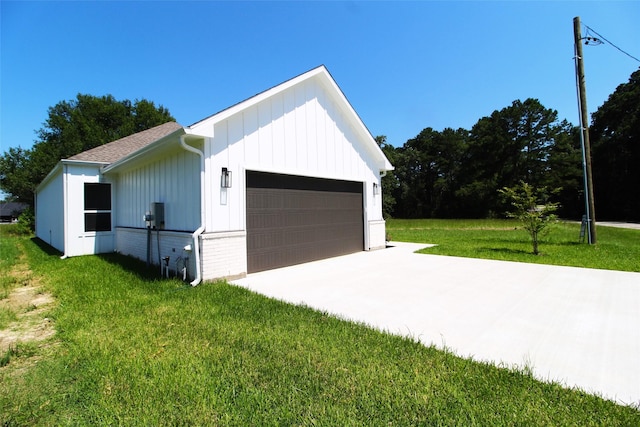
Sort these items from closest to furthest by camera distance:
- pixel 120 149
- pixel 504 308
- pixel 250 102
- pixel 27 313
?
pixel 504 308 → pixel 27 313 → pixel 250 102 → pixel 120 149

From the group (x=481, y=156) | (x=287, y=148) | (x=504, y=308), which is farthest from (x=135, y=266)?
(x=481, y=156)

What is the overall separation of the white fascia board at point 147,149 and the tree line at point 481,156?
91.3 feet

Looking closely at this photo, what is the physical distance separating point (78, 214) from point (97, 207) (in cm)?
57

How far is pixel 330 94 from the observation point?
29.2 ft

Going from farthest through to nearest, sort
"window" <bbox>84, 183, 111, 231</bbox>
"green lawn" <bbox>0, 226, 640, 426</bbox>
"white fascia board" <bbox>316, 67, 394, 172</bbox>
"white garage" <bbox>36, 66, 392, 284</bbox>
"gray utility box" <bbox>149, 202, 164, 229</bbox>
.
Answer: "window" <bbox>84, 183, 111, 231</bbox> < "white fascia board" <bbox>316, 67, 394, 172</bbox> < "gray utility box" <bbox>149, 202, 164, 229</bbox> < "white garage" <bbox>36, 66, 392, 284</bbox> < "green lawn" <bbox>0, 226, 640, 426</bbox>

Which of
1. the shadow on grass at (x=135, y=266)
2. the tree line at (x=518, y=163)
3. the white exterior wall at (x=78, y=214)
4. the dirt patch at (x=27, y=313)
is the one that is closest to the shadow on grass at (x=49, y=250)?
the white exterior wall at (x=78, y=214)

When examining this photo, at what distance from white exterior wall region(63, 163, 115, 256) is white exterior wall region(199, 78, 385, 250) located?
634 centimetres

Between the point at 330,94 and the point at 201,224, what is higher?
the point at 330,94

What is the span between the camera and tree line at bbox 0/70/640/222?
31406mm

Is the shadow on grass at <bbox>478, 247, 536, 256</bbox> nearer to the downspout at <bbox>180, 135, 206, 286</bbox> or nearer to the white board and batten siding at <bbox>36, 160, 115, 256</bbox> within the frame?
the downspout at <bbox>180, 135, 206, 286</bbox>

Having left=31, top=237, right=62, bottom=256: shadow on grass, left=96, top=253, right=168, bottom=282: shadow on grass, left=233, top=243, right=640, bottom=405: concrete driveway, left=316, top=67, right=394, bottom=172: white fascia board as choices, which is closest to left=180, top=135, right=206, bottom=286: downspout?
left=233, top=243, right=640, bottom=405: concrete driveway

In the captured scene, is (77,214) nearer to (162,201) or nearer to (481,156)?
(162,201)

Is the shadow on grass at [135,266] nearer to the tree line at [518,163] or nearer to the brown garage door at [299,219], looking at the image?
the brown garage door at [299,219]

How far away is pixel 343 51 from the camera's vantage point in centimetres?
1045
